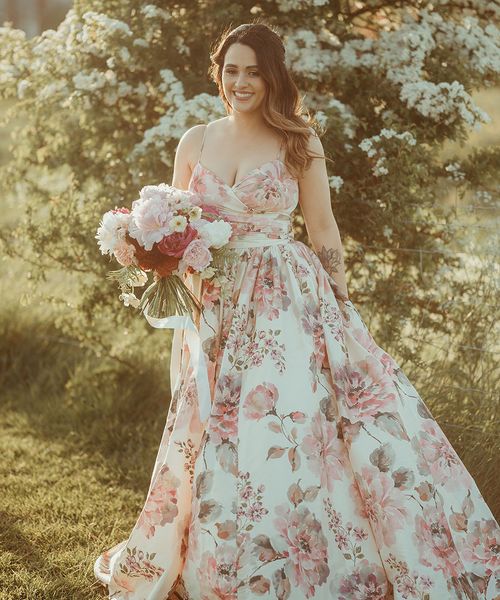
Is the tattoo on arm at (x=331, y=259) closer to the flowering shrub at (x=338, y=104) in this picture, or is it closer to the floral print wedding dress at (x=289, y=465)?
the floral print wedding dress at (x=289, y=465)

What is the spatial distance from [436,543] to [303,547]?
505 mm

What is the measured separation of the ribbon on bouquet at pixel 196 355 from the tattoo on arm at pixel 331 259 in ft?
2.14

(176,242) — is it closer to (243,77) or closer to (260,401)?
(260,401)

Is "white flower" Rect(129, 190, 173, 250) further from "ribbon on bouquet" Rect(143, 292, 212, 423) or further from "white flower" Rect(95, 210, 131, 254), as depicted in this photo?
"ribbon on bouquet" Rect(143, 292, 212, 423)

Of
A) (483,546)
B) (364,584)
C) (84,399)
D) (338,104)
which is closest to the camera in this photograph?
(364,584)

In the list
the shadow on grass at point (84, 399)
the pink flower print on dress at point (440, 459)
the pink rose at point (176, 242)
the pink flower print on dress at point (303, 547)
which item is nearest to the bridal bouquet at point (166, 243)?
the pink rose at point (176, 242)

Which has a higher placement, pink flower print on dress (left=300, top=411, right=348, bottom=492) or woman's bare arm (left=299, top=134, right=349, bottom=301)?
woman's bare arm (left=299, top=134, right=349, bottom=301)

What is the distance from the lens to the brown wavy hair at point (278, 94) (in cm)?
350

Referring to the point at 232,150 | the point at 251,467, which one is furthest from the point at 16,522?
the point at 232,150

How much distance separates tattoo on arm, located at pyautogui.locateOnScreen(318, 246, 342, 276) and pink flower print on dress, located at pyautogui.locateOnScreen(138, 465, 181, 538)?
41.9 inches

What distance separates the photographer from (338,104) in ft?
15.6

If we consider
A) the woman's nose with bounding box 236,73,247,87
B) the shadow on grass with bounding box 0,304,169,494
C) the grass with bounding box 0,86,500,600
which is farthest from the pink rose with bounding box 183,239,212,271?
the shadow on grass with bounding box 0,304,169,494

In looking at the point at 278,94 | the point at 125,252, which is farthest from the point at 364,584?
the point at 278,94

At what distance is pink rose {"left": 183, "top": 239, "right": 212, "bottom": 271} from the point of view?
10.6 feet
